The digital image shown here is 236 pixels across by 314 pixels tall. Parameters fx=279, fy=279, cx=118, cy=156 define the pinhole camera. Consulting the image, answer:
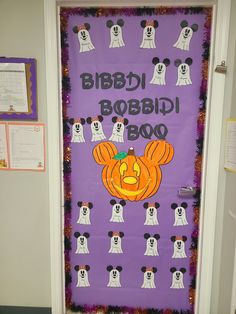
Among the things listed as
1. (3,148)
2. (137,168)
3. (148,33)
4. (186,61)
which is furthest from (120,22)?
(3,148)

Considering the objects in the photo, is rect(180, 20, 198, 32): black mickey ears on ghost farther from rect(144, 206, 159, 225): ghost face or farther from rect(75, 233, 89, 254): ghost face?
rect(75, 233, 89, 254): ghost face

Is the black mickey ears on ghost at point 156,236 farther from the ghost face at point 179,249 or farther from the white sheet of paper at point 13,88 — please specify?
the white sheet of paper at point 13,88

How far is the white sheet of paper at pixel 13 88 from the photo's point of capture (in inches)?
65.5

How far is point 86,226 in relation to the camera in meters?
1.84

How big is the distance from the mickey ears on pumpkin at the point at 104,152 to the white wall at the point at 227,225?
67 centimetres

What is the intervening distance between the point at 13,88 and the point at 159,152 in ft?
3.19

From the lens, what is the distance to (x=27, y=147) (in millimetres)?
1737

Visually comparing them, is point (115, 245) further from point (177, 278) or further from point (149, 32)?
point (149, 32)

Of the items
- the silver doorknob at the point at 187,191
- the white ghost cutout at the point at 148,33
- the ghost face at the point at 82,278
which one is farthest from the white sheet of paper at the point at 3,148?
the silver doorknob at the point at 187,191

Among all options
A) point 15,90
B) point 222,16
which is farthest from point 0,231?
point 222,16

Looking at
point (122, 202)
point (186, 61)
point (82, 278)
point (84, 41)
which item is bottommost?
point (82, 278)

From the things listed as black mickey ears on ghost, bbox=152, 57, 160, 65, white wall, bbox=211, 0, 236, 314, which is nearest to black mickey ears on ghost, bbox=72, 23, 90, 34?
black mickey ears on ghost, bbox=152, 57, 160, 65

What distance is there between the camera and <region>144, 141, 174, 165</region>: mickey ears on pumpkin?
1.75 m

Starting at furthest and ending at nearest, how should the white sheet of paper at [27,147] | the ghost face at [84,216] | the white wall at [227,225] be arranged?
the ghost face at [84,216] < the white sheet of paper at [27,147] < the white wall at [227,225]
